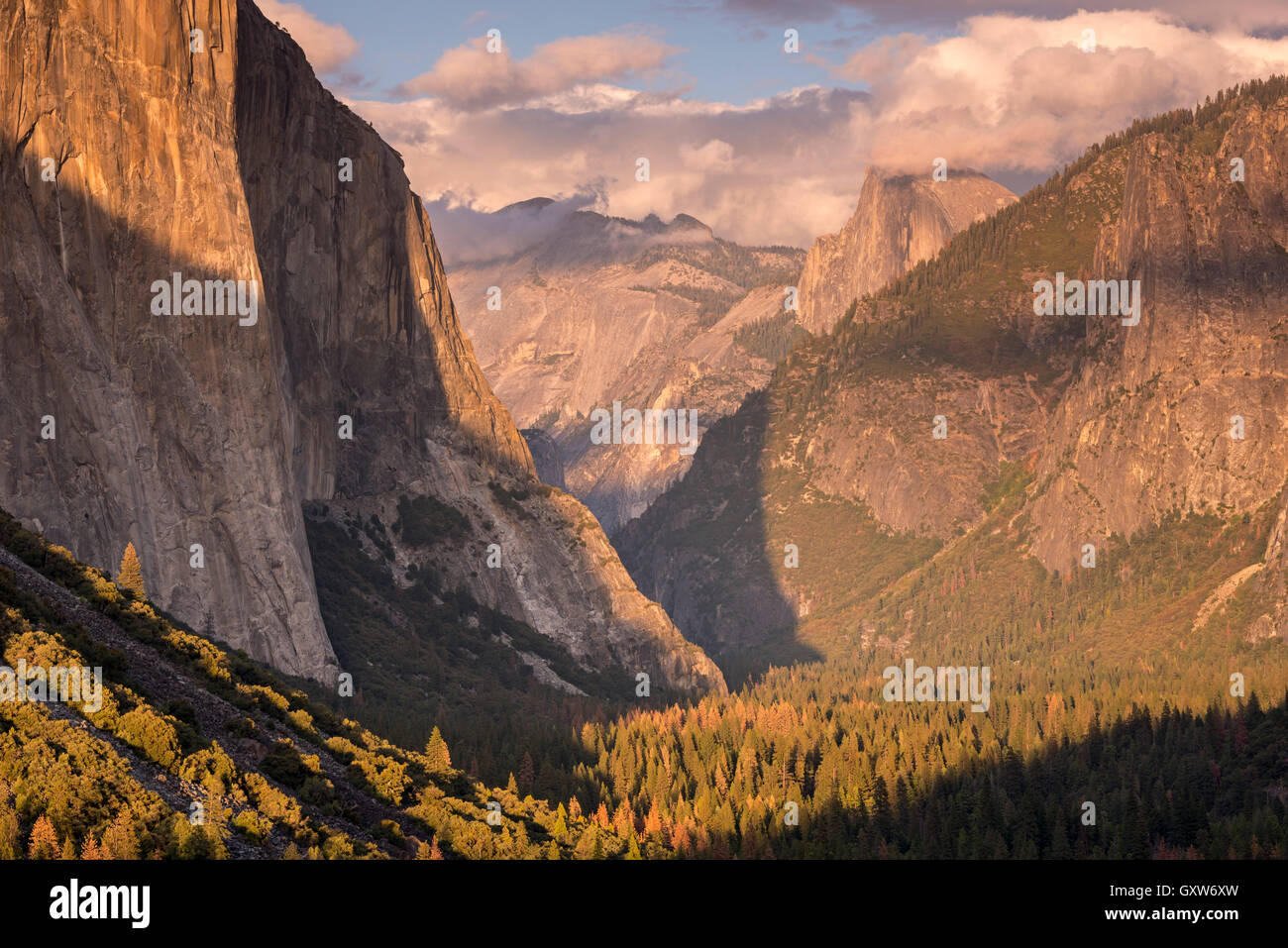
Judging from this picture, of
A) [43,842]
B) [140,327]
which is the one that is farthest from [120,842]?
[140,327]

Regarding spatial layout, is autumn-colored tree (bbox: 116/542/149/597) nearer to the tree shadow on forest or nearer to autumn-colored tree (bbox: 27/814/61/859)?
autumn-colored tree (bbox: 27/814/61/859)

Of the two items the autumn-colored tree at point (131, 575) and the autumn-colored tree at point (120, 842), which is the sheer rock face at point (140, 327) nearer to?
the autumn-colored tree at point (131, 575)

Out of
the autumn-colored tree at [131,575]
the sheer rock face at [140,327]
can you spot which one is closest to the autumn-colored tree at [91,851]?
the autumn-colored tree at [131,575]

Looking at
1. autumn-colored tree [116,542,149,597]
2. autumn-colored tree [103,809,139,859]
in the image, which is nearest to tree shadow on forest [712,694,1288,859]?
autumn-colored tree [116,542,149,597]

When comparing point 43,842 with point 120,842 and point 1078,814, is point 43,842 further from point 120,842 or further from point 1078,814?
point 1078,814

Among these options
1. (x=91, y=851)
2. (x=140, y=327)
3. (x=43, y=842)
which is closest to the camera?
(x=43, y=842)

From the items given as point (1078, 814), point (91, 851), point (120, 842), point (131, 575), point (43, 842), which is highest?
point (131, 575)

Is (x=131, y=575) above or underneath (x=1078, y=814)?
above
